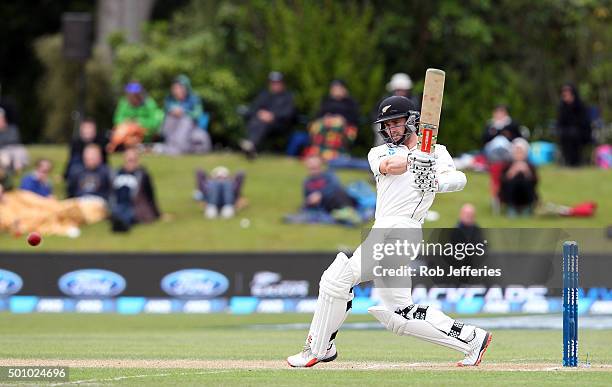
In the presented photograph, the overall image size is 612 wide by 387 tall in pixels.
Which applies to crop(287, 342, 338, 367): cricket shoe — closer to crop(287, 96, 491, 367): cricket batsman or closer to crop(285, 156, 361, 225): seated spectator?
crop(287, 96, 491, 367): cricket batsman

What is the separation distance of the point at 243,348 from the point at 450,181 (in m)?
3.09

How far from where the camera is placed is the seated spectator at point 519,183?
20203mm

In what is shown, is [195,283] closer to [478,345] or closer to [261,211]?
[261,211]

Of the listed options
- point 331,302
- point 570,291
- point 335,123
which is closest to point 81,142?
point 335,123

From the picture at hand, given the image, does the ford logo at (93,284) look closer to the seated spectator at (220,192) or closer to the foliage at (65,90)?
the seated spectator at (220,192)

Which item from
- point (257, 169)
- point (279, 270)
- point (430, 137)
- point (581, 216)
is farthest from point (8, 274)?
point (430, 137)

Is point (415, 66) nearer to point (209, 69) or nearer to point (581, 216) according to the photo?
point (209, 69)

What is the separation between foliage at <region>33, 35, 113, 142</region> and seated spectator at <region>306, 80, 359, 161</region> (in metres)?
8.35

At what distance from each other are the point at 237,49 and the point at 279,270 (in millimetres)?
10948

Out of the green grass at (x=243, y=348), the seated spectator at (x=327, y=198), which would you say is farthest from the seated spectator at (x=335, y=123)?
the green grass at (x=243, y=348)

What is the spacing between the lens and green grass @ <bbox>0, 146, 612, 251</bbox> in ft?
65.0

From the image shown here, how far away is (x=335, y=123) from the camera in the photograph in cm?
2191

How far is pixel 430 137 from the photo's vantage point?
8.54 metres

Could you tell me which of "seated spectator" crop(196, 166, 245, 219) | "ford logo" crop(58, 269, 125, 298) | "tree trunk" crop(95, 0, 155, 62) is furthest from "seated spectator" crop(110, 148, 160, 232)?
"tree trunk" crop(95, 0, 155, 62)
